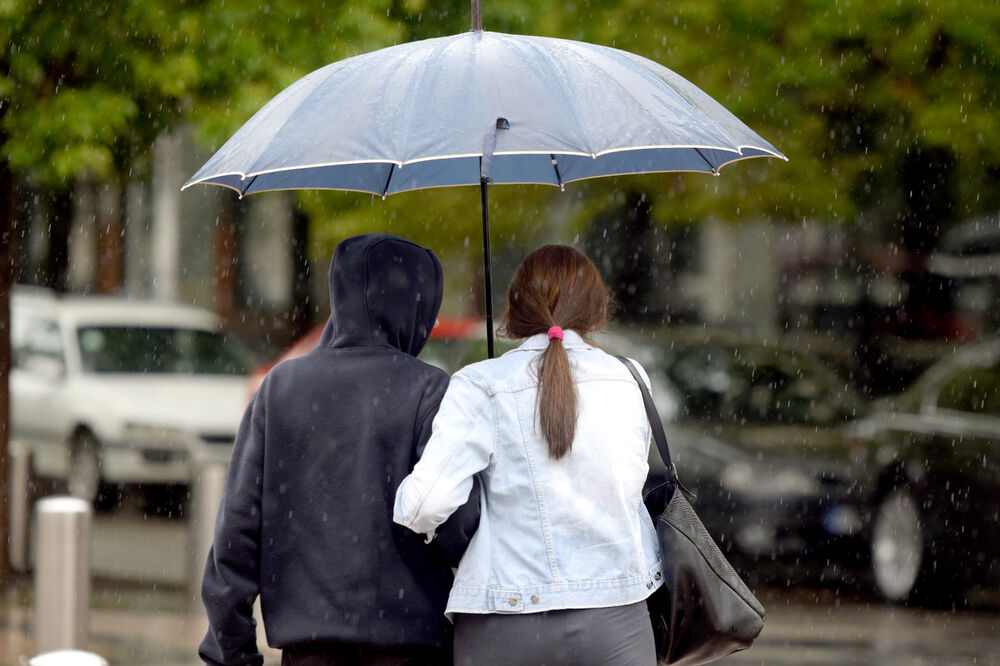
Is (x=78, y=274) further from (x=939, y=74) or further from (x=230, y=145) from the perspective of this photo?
(x=230, y=145)

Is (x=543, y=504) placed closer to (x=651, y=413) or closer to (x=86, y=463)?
(x=651, y=413)

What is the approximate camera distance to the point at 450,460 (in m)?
2.96

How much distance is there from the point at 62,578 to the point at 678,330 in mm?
5612

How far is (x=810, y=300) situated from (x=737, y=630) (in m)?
20.0

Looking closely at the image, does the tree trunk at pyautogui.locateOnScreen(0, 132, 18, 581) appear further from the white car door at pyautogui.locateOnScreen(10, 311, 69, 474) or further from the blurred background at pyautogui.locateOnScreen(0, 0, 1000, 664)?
the white car door at pyautogui.locateOnScreen(10, 311, 69, 474)

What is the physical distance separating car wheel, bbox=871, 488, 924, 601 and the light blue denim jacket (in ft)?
19.1

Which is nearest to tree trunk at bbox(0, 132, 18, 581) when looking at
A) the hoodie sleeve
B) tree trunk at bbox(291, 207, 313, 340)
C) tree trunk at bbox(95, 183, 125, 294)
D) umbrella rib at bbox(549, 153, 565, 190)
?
tree trunk at bbox(291, 207, 313, 340)

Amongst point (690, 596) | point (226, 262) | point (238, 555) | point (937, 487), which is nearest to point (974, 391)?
point (937, 487)

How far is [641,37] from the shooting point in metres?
11.4

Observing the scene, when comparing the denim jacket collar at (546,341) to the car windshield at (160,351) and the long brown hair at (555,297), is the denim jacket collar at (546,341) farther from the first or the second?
the car windshield at (160,351)

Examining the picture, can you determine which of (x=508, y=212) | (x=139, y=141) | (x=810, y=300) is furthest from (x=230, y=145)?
(x=810, y=300)

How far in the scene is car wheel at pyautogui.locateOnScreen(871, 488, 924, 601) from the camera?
8.46 meters

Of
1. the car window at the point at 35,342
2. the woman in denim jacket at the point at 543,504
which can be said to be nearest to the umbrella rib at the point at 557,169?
the woman in denim jacket at the point at 543,504

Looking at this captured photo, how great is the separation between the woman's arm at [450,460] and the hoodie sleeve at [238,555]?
367 mm
